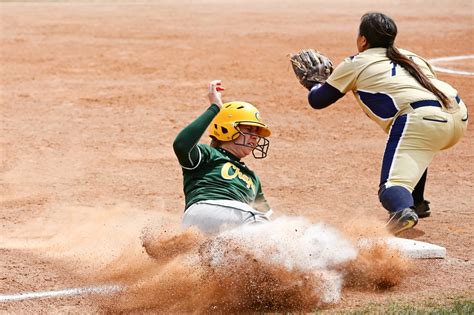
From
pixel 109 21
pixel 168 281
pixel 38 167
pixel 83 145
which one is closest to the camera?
pixel 168 281

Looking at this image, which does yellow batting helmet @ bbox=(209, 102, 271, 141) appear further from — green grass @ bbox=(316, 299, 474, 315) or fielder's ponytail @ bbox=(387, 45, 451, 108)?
green grass @ bbox=(316, 299, 474, 315)

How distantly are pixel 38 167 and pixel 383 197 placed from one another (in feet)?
13.4

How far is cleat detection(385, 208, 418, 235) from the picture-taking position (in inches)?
246

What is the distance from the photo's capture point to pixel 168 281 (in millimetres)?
5570

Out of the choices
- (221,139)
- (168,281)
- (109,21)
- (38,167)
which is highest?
(221,139)

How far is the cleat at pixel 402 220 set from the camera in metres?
6.24

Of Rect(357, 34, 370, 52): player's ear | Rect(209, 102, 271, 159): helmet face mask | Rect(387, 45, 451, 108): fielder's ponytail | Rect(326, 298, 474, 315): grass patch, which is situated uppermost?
Rect(357, 34, 370, 52): player's ear

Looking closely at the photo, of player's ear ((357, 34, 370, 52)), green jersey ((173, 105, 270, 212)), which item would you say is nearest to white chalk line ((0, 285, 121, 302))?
green jersey ((173, 105, 270, 212))

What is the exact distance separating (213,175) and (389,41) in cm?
181

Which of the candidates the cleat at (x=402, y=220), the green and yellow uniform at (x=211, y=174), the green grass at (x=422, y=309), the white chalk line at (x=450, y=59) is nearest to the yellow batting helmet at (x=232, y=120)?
the green and yellow uniform at (x=211, y=174)

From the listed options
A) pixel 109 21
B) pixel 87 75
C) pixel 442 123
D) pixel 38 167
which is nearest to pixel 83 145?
pixel 38 167

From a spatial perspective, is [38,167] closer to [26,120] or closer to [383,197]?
[26,120]

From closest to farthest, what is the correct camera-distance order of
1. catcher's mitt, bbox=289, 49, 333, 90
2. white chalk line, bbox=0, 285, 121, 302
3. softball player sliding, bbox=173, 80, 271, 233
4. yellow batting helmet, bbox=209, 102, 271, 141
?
white chalk line, bbox=0, 285, 121, 302
softball player sliding, bbox=173, 80, 271, 233
yellow batting helmet, bbox=209, 102, 271, 141
catcher's mitt, bbox=289, 49, 333, 90

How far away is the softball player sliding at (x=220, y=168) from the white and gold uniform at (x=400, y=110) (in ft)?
2.87
